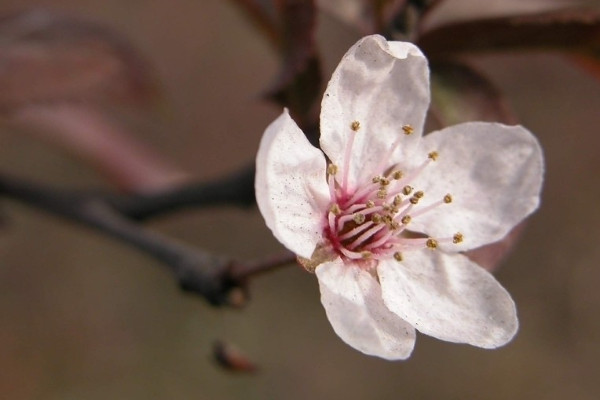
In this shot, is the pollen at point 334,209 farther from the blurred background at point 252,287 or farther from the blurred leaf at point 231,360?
the blurred background at point 252,287

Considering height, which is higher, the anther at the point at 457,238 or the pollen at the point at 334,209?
the pollen at the point at 334,209

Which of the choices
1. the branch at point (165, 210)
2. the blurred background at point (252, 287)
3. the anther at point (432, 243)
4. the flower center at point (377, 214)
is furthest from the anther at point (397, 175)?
the blurred background at point (252, 287)

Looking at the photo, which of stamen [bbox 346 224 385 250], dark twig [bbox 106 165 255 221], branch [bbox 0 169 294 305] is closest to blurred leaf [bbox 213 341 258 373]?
branch [bbox 0 169 294 305]

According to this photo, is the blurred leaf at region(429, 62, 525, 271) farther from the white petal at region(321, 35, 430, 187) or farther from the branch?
the branch

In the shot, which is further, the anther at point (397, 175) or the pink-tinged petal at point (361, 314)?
the anther at point (397, 175)

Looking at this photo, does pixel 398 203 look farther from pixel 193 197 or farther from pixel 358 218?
pixel 193 197

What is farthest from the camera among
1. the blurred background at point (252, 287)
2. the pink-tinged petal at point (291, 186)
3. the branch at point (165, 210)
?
the blurred background at point (252, 287)
